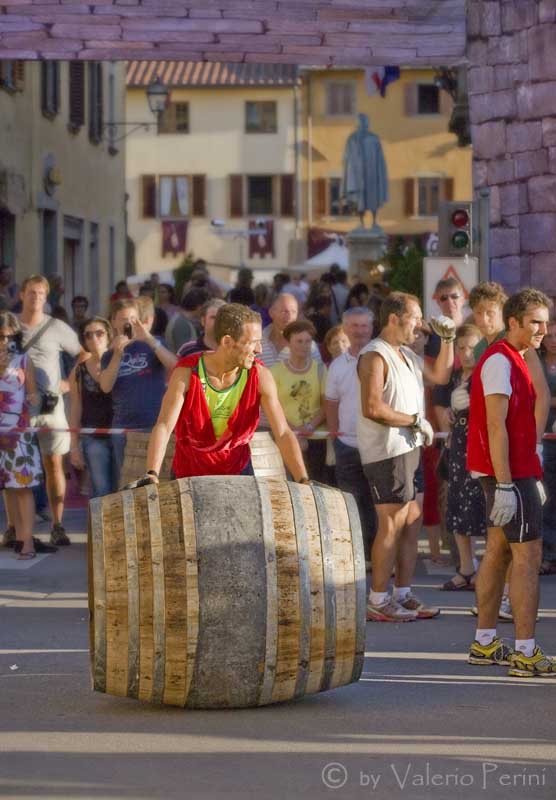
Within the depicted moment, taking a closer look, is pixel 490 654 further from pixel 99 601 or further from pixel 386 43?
pixel 386 43

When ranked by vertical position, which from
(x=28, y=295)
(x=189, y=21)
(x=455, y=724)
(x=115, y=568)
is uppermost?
(x=189, y=21)

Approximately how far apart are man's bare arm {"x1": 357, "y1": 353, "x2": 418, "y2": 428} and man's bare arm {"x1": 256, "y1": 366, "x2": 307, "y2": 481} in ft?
5.98

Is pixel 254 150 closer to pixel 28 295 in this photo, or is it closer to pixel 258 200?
pixel 258 200

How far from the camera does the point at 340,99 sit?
64.9 m

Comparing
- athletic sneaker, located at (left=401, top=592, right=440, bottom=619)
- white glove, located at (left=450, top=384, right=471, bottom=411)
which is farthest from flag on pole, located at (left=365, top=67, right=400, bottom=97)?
athletic sneaker, located at (left=401, top=592, right=440, bottom=619)

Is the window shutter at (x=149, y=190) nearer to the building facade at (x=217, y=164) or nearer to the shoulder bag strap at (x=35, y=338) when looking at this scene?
the building facade at (x=217, y=164)

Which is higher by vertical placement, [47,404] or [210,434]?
[210,434]

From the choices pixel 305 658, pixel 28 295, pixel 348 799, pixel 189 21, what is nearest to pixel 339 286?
pixel 189 21

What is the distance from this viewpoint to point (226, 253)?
222 feet

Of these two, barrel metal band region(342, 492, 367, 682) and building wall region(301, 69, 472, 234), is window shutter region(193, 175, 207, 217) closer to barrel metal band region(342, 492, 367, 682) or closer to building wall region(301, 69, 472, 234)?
building wall region(301, 69, 472, 234)

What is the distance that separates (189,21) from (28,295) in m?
3.71

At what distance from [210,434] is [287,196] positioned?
190 feet

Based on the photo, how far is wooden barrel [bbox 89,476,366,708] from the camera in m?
7.36

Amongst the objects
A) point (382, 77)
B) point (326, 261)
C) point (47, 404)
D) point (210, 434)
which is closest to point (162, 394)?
point (47, 404)
